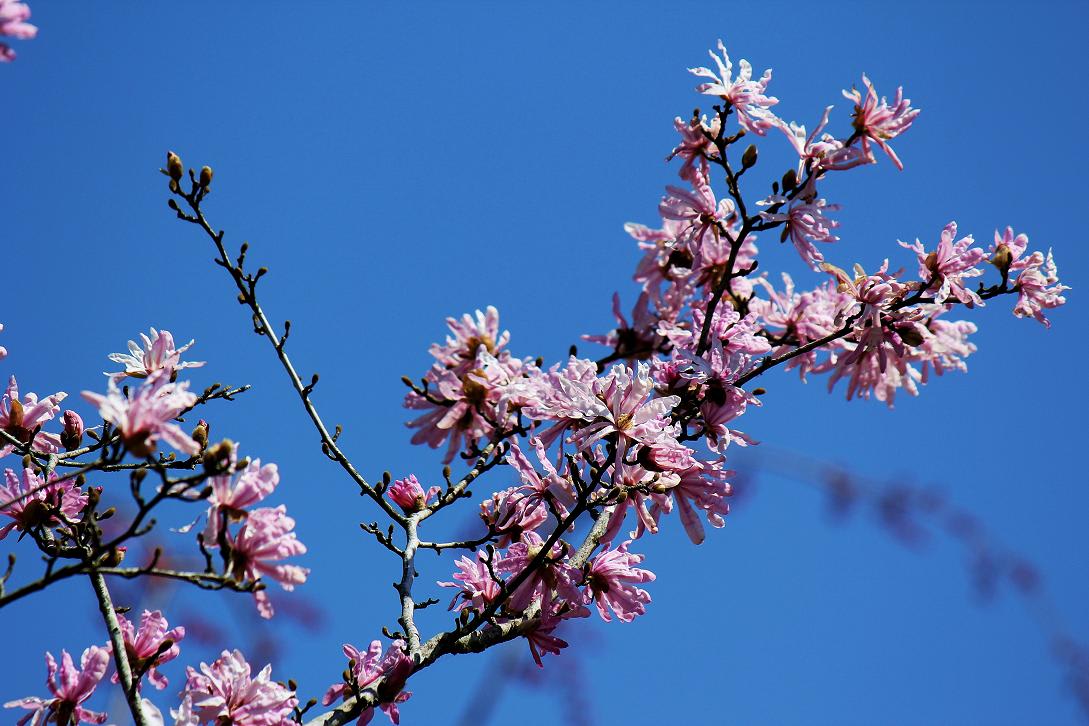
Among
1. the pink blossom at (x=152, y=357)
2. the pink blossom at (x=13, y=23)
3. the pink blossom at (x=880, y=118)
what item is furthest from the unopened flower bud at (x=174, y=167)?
the pink blossom at (x=880, y=118)

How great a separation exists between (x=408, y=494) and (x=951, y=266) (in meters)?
2.09

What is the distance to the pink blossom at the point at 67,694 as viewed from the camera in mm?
2627


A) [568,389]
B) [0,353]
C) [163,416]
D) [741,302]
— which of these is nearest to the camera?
[163,416]

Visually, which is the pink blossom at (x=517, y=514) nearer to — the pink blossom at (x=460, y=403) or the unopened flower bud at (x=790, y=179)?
the pink blossom at (x=460, y=403)

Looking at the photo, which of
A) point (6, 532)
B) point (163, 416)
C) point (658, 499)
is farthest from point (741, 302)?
point (6, 532)

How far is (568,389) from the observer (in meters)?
2.87

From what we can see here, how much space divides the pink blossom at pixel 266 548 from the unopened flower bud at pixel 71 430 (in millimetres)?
1175

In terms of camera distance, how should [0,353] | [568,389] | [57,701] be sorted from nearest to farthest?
[57,701] → [568,389] → [0,353]

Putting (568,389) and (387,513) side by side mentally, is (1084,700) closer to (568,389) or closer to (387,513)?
(568,389)

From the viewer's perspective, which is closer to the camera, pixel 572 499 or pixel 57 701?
pixel 57 701

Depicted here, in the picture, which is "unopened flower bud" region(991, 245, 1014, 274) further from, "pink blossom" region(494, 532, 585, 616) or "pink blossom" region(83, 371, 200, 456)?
"pink blossom" region(83, 371, 200, 456)

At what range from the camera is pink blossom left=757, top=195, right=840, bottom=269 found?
3.36m

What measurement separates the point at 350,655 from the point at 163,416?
3.86ft

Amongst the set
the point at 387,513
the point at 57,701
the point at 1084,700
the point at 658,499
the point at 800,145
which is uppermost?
the point at 800,145
